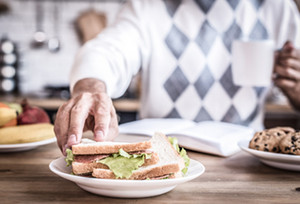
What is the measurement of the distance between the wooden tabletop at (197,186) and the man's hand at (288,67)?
0.63 m

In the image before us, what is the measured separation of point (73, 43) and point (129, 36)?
8.44 ft

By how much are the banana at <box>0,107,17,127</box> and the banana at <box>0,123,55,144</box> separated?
4 cm

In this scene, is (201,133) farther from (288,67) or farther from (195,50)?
(195,50)

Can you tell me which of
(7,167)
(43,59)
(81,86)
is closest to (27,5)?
(43,59)

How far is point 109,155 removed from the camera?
2.33ft

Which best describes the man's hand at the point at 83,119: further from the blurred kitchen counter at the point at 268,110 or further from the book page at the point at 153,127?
the blurred kitchen counter at the point at 268,110

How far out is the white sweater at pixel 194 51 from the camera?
1.83 metres

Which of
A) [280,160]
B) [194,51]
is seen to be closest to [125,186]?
[280,160]

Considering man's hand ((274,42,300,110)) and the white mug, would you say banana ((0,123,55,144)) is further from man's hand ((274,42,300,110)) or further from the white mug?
man's hand ((274,42,300,110))

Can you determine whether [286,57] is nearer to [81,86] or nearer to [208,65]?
[208,65]

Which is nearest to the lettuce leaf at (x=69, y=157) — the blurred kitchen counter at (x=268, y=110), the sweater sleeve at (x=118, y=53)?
the sweater sleeve at (x=118, y=53)

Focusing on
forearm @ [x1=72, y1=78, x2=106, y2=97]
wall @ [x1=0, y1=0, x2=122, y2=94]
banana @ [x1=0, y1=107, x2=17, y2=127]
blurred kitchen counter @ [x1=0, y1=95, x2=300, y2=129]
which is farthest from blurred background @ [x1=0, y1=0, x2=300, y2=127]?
banana @ [x1=0, y1=107, x2=17, y2=127]

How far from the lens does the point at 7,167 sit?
902mm

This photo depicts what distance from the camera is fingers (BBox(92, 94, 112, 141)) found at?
31.6 inches
